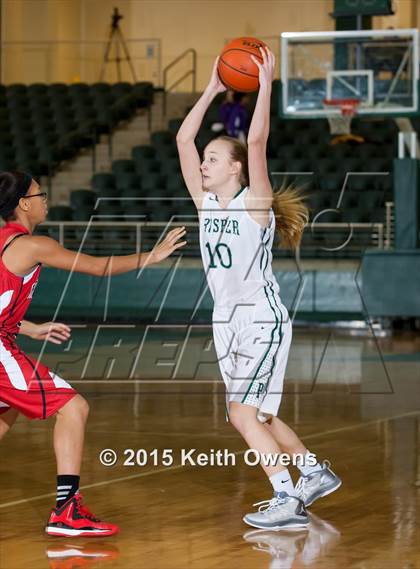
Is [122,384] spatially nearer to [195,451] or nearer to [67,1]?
[195,451]

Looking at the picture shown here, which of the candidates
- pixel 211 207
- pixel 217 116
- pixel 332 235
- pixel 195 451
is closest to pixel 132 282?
pixel 332 235

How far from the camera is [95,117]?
→ 23578 mm

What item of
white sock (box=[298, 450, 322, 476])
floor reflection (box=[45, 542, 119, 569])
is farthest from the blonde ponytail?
floor reflection (box=[45, 542, 119, 569])

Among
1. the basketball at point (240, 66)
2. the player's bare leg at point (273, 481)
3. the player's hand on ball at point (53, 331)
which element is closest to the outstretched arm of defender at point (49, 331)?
the player's hand on ball at point (53, 331)

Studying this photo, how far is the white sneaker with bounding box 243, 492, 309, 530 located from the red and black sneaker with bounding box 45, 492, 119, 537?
2.26 feet

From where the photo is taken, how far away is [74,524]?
549 cm

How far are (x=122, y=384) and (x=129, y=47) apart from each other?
16.4 meters

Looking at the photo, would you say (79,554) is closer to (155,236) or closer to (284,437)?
(284,437)

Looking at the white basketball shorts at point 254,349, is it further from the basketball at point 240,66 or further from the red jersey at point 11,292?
the basketball at point 240,66

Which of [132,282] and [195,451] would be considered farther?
[132,282]

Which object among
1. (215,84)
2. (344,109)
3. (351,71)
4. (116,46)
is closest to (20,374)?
(215,84)

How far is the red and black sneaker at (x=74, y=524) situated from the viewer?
5488 mm

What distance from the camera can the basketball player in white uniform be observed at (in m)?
5.72

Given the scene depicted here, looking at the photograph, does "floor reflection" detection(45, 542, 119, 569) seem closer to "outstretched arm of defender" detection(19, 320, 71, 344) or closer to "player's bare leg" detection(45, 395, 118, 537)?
"player's bare leg" detection(45, 395, 118, 537)
